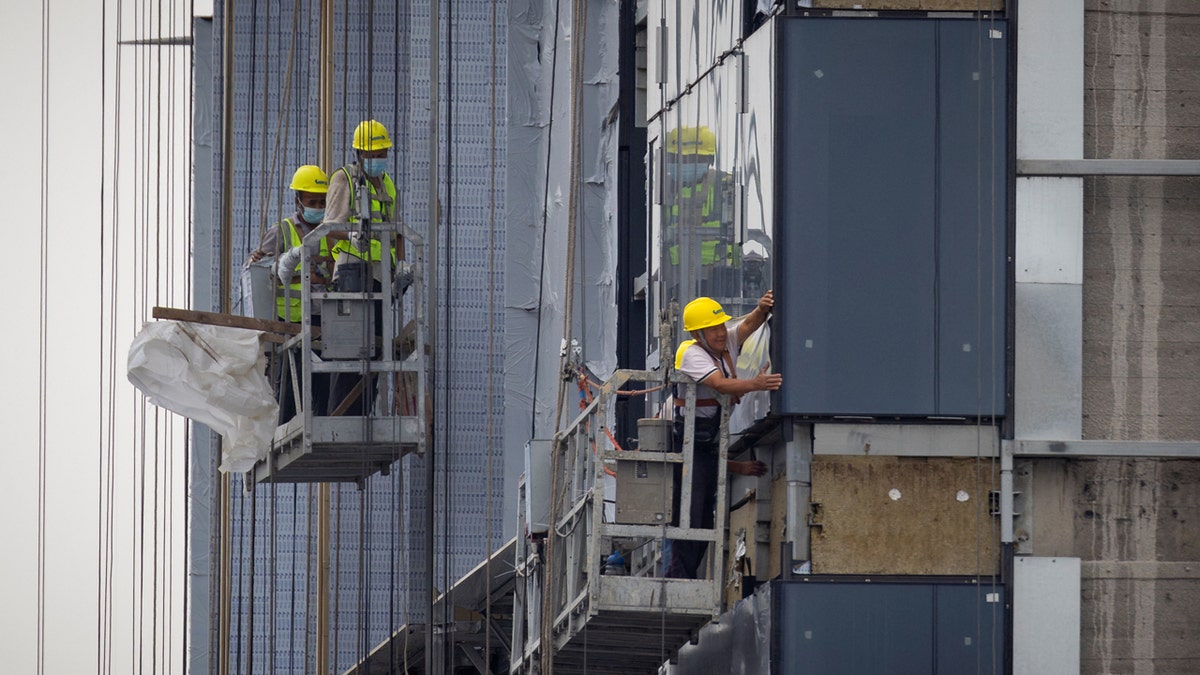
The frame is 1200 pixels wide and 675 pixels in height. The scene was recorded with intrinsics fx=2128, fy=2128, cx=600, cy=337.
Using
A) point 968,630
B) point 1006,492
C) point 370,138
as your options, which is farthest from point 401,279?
point 968,630

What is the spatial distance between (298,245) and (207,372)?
158 centimetres

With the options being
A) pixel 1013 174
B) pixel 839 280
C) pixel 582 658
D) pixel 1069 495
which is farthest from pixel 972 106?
pixel 582 658

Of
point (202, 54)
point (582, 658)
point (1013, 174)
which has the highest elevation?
point (202, 54)

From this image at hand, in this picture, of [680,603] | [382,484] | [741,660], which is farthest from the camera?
[382,484]

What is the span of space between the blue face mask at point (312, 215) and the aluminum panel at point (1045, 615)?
7.80 metres

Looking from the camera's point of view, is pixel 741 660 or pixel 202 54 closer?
pixel 741 660

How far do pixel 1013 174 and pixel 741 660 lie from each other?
5513 millimetres

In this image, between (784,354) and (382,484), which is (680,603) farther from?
(382,484)

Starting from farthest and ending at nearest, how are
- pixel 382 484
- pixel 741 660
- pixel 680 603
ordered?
pixel 382 484
pixel 741 660
pixel 680 603

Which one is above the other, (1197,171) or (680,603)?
(1197,171)

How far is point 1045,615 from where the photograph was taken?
2009cm

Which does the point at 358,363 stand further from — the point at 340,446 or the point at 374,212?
the point at 374,212

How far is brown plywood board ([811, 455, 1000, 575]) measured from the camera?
66.0 ft

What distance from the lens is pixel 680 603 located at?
64.5ft
